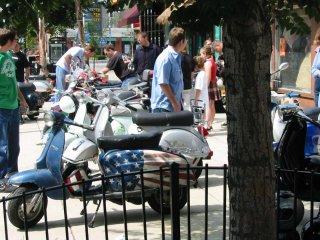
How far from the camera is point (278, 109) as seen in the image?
619cm

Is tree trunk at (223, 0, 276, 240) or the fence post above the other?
tree trunk at (223, 0, 276, 240)

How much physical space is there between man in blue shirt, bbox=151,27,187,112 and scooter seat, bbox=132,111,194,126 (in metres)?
0.54

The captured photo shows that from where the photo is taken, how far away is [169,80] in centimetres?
674

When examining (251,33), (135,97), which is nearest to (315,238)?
(251,33)

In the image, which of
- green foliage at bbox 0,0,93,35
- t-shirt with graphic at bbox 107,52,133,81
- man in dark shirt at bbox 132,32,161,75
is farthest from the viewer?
t-shirt with graphic at bbox 107,52,133,81

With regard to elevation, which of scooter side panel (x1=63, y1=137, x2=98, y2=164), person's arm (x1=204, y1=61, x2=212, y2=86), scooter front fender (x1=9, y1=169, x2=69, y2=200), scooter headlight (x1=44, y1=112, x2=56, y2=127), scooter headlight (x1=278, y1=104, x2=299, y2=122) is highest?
person's arm (x1=204, y1=61, x2=212, y2=86)

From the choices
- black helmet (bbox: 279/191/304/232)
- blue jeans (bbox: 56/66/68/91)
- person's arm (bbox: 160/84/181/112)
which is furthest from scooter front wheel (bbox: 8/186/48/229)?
blue jeans (bbox: 56/66/68/91)

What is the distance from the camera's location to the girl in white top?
34.3 feet

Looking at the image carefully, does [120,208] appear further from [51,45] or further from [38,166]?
[51,45]

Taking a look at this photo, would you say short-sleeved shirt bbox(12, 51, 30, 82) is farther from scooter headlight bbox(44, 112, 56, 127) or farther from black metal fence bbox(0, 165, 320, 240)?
scooter headlight bbox(44, 112, 56, 127)

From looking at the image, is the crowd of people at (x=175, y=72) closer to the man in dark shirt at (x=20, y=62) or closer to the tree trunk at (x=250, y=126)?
the man in dark shirt at (x=20, y=62)

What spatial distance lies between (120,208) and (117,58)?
6.46 metres

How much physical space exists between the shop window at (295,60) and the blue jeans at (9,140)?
710 centimetres

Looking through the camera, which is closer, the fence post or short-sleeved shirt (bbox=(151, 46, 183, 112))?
the fence post
